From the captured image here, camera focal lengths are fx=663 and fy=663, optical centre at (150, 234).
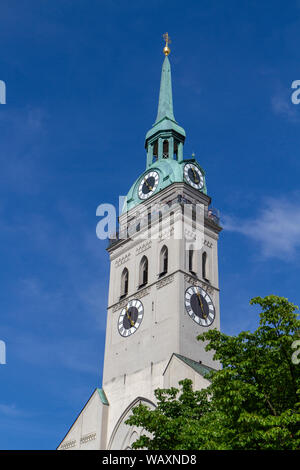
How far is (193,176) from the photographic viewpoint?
5409 centimetres

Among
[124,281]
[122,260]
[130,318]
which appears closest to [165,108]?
[122,260]

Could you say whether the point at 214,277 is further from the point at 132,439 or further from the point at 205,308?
the point at 132,439

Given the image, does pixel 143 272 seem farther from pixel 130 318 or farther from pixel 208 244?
pixel 208 244

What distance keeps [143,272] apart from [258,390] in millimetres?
28280

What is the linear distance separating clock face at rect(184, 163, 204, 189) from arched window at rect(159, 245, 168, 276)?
7480 millimetres

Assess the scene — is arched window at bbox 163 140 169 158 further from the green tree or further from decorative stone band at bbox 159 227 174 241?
the green tree

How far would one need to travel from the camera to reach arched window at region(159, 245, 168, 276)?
47281 mm

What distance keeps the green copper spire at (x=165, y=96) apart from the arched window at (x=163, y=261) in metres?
16.9

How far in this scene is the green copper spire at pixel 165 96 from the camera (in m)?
61.2

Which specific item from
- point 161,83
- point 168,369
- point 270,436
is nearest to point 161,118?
point 161,83

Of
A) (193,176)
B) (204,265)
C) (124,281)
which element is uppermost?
(193,176)

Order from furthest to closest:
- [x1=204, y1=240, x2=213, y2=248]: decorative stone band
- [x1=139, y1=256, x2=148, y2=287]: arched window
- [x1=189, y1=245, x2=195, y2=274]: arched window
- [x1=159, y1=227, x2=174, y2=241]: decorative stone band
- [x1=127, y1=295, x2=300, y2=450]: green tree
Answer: [x1=204, y1=240, x2=213, y2=248]: decorative stone band → [x1=139, y1=256, x2=148, y2=287]: arched window → [x1=159, y1=227, x2=174, y2=241]: decorative stone band → [x1=189, y1=245, x2=195, y2=274]: arched window → [x1=127, y1=295, x2=300, y2=450]: green tree

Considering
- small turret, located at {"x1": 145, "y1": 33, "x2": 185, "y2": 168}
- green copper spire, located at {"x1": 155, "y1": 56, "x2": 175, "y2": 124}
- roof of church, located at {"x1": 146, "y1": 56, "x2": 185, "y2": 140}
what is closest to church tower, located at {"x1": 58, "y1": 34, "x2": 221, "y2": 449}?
small turret, located at {"x1": 145, "y1": 33, "x2": 185, "y2": 168}
